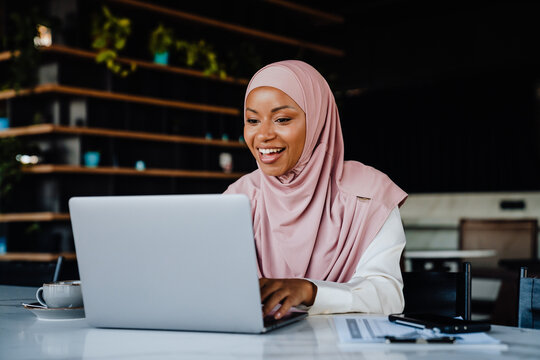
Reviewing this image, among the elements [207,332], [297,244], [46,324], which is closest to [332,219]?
[297,244]

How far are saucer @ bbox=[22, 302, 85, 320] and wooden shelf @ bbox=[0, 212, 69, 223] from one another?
9.80 ft

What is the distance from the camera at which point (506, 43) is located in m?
7.20

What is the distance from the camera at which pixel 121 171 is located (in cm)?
458

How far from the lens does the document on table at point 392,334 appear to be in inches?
38.9

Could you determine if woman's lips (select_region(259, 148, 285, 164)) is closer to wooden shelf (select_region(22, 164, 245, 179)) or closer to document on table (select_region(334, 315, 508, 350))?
document on table (select_region(334, 315, 508, 350))

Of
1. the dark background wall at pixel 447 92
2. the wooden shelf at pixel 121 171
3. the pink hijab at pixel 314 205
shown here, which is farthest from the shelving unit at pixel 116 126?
the pink hijab at pixel 314 205

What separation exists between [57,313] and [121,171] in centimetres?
336

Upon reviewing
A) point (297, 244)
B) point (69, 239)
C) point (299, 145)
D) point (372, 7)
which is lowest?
point (69, 239)

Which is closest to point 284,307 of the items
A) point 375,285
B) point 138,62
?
point 375,285

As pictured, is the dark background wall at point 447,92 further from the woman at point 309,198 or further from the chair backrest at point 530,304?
the chair backrest at point 530,304

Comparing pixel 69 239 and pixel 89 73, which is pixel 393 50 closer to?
pixel 89 73

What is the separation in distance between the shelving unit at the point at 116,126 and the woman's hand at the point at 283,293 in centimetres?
313

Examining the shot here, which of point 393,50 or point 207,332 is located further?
point 393,50

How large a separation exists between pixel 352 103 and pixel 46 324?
25.6ft
